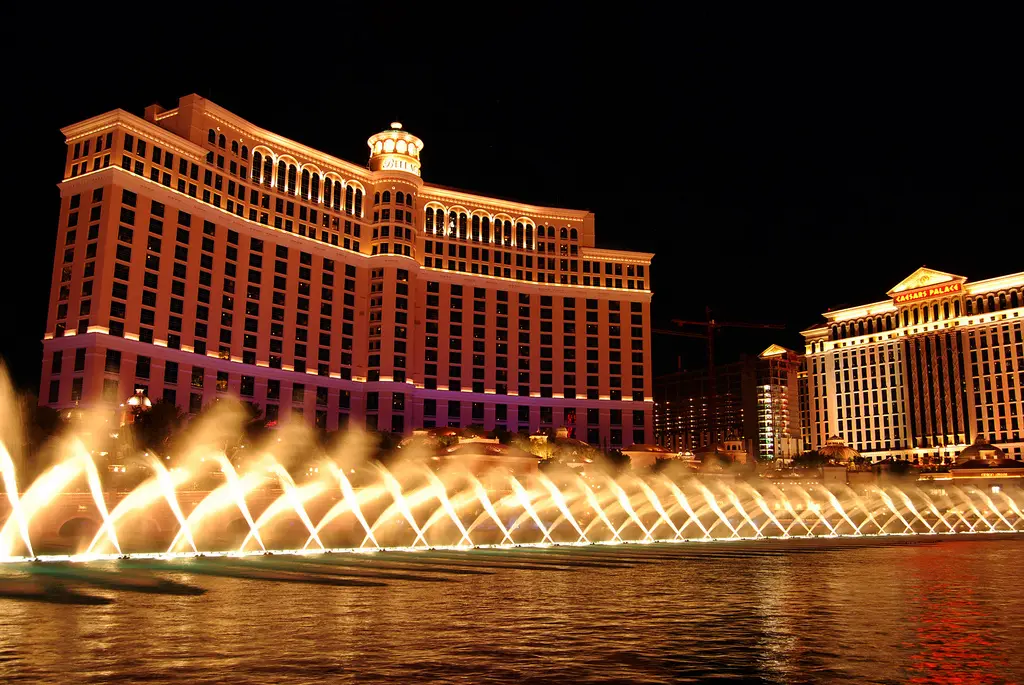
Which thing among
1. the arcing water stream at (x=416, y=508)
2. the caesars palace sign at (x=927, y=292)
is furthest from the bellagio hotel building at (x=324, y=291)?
the caesars palace sign at (x=927, y=292)

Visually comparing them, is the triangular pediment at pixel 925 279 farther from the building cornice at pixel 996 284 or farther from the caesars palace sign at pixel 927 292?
the building cornice at pixel 996 284

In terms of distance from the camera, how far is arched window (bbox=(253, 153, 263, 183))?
408ft

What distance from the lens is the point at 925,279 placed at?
18300 cm

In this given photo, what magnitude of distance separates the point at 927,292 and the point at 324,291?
129994mm

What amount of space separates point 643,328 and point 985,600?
139 m

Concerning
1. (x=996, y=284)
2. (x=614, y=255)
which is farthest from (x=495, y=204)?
(x=996, y=284)

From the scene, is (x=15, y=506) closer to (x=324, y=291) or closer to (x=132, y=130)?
(x=132, y=130)

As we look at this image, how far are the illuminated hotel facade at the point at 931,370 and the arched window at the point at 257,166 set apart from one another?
139 meters

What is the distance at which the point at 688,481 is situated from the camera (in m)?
114

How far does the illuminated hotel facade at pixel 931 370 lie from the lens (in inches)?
6545

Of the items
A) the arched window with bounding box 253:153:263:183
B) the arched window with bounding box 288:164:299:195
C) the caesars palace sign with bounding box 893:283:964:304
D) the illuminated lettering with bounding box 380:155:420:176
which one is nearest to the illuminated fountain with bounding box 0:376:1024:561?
the arched window with bounding box 253:153:263:183

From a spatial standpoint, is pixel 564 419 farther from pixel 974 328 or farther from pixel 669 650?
pixel 669 650

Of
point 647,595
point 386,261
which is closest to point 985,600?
point 647,595

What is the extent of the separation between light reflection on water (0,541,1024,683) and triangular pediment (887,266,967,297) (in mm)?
168062
